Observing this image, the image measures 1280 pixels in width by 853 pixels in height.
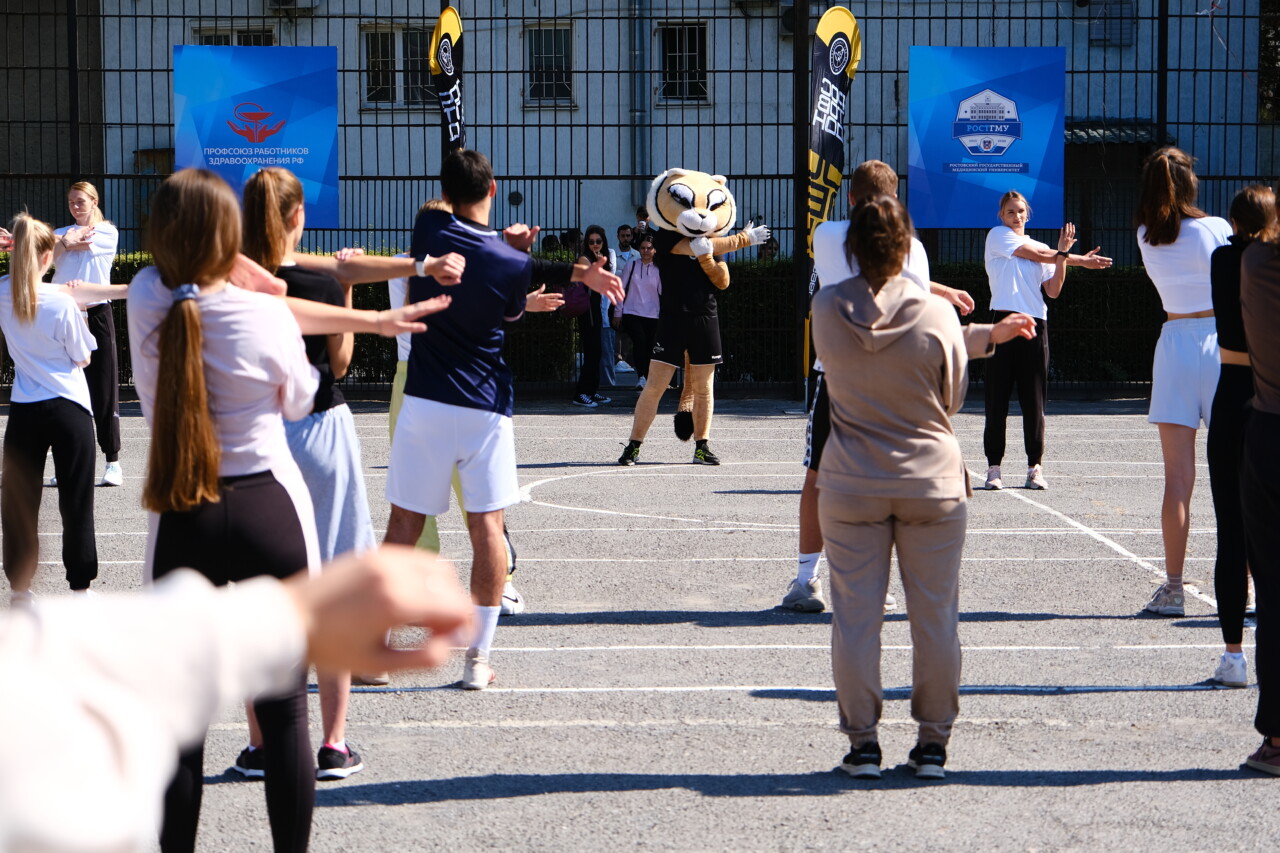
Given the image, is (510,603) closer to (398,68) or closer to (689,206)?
(689,206)

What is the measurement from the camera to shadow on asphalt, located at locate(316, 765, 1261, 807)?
4.65 meters

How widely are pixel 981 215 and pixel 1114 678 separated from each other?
12.3 m

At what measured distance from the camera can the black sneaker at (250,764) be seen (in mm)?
4762

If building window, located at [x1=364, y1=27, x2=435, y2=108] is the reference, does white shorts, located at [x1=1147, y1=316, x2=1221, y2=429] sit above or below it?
below

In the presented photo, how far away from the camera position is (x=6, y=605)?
151 cm

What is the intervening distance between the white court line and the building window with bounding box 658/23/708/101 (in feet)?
51.1

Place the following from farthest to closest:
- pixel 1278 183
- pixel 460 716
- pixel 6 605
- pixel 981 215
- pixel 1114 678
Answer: pixel 981 215 < pixel 1114 678 < pixel 460 716 < pixel 1278 183 < pixel 6 605

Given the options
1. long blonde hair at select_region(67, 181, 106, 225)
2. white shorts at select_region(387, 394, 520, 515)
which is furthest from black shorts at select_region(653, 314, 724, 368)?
white shorts at select_region(387, 394, 520, 515)

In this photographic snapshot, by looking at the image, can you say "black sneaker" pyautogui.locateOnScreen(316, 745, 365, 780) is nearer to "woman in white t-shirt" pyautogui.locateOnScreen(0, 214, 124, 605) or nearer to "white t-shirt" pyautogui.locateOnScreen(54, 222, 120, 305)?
"woman in white t-shirt" pyautogui.locateOnScreen(0, 214, 124, 605)

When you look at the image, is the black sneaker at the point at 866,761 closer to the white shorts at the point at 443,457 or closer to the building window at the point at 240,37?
the white shorts at the point at 443,457

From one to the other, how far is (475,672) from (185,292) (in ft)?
8.55

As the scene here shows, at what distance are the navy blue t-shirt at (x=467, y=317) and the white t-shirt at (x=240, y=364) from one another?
1.91m

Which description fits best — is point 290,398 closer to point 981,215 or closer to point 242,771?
point 242,771

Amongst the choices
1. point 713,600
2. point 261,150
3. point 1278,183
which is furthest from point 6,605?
point 261,150
